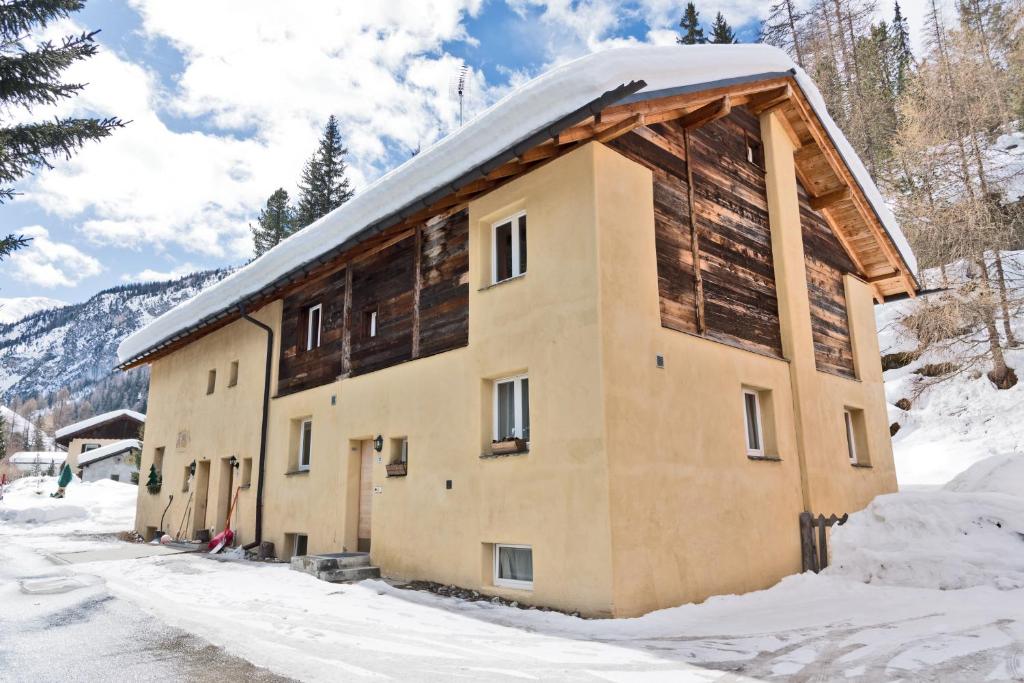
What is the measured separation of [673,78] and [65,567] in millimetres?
13351

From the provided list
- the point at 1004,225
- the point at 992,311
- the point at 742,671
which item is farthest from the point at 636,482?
the point at 1004,225

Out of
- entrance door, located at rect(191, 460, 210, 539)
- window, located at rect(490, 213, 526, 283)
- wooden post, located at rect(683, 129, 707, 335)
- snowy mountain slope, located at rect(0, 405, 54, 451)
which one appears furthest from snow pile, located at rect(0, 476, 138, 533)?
snowy mountain slope, located at rect(0, 405, 54, 451)

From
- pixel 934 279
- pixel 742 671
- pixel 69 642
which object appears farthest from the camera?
pixel 934 279

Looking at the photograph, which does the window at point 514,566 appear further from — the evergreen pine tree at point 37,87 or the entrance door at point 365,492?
the evergreen pine tree at point 37,87

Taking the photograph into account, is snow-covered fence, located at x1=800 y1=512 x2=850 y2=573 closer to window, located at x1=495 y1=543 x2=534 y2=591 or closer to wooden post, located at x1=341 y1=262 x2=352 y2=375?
window, located at x1=495 y1=543 x2=534 y2=591

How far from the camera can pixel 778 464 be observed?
10.3 meters

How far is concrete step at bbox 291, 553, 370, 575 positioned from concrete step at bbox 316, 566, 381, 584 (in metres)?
0.11

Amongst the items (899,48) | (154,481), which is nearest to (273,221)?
(154,481)

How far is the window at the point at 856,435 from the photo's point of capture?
13188mm

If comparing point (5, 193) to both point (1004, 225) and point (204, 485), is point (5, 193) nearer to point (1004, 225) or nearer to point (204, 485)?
point (204, 485)

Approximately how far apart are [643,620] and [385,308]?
23.5ft

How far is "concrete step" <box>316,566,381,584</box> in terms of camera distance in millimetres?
10268

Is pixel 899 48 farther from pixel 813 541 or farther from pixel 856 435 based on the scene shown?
pixel 813 541

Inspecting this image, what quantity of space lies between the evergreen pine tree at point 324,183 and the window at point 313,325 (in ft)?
86.5
